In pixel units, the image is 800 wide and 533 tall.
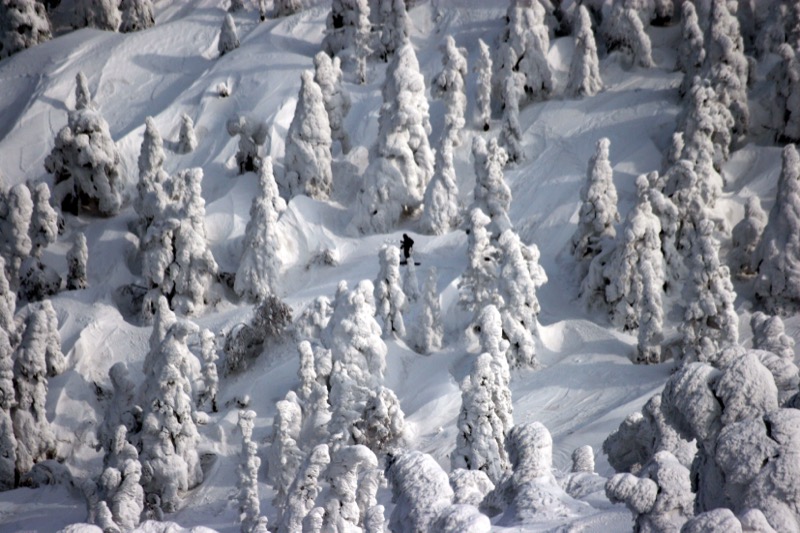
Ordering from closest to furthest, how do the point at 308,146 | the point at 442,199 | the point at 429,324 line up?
1. the point at 429,324
2. the point at 442,199
3. the point at 308,146

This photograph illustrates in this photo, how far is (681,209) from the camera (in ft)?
149

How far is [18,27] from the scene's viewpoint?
71.4 metres

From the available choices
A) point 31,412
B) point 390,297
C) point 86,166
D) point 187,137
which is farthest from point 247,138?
point 31,412

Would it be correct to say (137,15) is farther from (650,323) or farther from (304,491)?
(304,491)

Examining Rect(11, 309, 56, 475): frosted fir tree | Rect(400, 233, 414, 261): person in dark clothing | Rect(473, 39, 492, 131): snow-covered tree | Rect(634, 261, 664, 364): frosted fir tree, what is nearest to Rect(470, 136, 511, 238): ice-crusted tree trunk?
Rect(400, 233, 414, 261): person in dark clothing

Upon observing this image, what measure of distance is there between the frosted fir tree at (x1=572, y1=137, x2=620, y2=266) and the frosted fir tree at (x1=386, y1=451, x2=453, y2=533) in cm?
2954

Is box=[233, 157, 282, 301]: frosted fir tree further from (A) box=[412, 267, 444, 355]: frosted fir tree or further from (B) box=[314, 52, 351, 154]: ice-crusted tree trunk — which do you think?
(A) box=[412, 267, 444, 355]: frosted fir tree

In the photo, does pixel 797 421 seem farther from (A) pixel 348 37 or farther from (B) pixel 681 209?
(A) pixel 348 37

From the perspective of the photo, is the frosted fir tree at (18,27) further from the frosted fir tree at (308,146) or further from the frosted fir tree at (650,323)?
the frosted fir tree at (650,323)

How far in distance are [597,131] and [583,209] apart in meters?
8.67

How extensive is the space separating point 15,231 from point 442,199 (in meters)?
19.2

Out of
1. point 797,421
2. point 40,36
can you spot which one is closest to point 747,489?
point 797,421

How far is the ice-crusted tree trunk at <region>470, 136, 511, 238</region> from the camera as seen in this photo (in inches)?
1748

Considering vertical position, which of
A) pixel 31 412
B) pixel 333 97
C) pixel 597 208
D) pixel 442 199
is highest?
pixel 333 97
